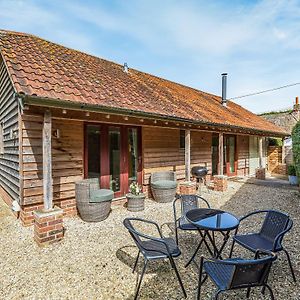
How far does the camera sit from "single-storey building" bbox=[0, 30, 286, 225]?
4250 millimetres

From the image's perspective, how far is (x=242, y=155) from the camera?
1214 cm

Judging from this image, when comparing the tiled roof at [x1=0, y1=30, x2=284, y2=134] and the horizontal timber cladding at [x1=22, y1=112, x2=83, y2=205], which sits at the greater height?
the tiled roof at [x1=0, y1=30, x2=284, y2=134]

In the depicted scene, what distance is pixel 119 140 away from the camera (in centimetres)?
621

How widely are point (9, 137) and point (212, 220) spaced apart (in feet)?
17.5

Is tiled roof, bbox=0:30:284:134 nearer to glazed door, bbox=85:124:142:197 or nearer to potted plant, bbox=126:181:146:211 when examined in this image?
glazed door, bbox=85:124:142:197

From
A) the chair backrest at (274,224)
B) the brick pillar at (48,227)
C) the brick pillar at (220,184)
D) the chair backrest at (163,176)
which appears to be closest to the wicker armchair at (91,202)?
the brick pillar at (48,227)

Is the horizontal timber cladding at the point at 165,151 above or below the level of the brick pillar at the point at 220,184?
above

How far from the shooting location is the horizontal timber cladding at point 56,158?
4.46 metres

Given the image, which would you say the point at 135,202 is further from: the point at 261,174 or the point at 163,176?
the point at 261,174

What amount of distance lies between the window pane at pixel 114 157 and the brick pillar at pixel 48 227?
2230 millimetres

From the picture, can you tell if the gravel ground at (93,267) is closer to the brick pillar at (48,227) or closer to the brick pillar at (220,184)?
the brick pillar at (48,227)

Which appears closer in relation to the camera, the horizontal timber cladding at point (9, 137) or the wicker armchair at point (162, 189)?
the horizontal timber cladding at point (9, 137)

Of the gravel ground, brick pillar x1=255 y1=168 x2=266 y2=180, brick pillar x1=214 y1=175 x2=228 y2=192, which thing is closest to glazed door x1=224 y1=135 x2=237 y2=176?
brick pillar x1=255 y1=168 x2=266 y2=180

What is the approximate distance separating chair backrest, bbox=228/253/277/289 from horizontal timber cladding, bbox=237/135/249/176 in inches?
415
